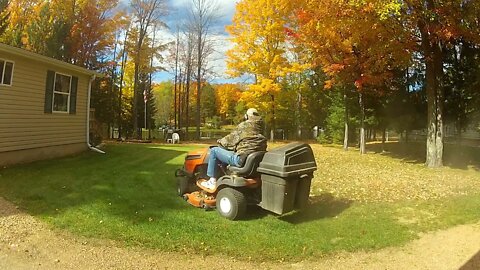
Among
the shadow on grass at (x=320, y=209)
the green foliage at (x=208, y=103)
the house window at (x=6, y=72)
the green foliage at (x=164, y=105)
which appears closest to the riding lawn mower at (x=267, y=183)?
the shadow on grass at (x=320, y=209)

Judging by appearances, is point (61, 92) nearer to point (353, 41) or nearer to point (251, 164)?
point (251, 164)

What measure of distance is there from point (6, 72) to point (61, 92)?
2.47 meters

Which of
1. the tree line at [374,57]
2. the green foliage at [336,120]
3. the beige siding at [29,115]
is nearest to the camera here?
the beige siding at [29,115]

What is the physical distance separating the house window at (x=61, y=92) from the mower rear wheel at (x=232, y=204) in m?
8.57

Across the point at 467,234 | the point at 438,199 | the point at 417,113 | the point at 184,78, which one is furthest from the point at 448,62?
the point at 184,78

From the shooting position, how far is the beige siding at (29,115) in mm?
10438

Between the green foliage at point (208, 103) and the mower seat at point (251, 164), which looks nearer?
the mower seat at point (251, 164)

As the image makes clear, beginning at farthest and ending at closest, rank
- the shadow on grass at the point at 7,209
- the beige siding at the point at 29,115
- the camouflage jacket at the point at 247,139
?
the beige siding at the point at 29,115 → the camouflage jacket at the point at 247,139 → the shadow on grass at the point at 7,209

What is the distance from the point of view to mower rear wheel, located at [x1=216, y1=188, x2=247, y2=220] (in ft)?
20.5

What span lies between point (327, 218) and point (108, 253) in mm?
3677

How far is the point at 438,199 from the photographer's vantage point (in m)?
8.26

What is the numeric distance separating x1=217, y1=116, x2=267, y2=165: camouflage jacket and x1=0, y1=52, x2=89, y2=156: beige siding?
701 centimetres

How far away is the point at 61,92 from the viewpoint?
42.3 feet

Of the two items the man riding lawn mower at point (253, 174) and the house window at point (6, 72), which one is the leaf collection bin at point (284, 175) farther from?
the house window at point (6, 72)
